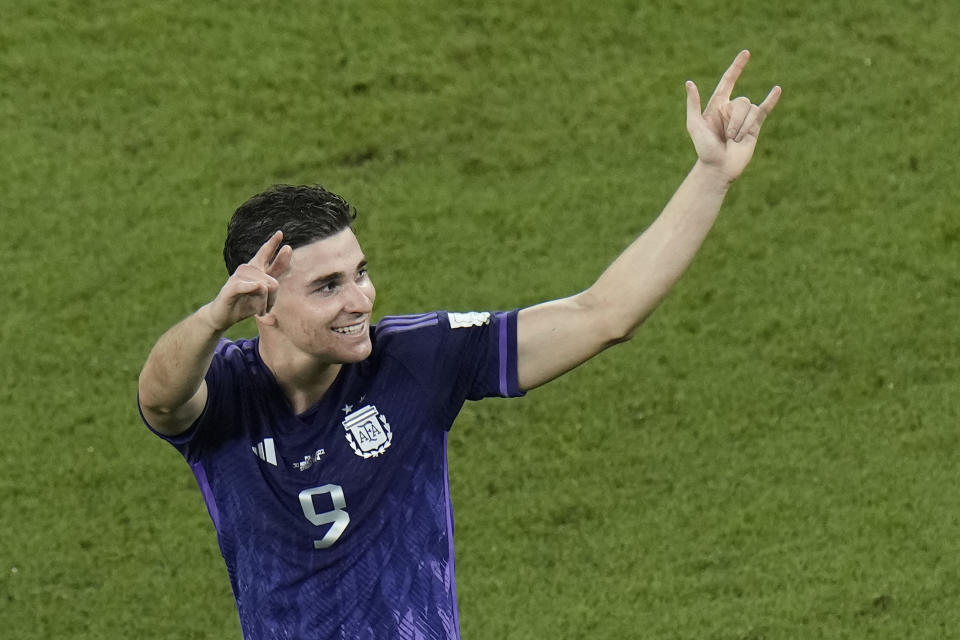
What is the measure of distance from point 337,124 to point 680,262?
12.6ft

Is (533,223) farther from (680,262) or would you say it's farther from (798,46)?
(680,262)

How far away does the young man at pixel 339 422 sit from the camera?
2818 millimetres

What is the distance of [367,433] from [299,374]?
18 cm

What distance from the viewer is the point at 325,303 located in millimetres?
2805

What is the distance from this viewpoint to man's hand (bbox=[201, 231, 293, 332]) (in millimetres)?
2469

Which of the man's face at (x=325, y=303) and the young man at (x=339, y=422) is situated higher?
the man's face at (x=325, y=303)

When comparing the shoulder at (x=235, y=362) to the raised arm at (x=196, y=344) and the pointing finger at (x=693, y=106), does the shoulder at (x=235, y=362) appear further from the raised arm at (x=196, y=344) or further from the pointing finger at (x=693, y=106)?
the pointing finger at (x=693, y=106)

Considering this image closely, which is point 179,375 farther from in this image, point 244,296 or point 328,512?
point 328,512

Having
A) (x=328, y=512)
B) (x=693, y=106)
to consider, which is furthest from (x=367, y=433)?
(x=693, y=106)

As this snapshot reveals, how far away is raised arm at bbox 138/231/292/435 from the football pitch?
233 centimetres

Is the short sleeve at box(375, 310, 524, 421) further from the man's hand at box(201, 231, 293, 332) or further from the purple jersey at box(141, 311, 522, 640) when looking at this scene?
the man's hand at box(201, 231, 293, 332)

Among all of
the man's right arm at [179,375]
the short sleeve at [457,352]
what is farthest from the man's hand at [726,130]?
the man's right arm at [179,375]

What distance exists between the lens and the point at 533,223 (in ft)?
19.9

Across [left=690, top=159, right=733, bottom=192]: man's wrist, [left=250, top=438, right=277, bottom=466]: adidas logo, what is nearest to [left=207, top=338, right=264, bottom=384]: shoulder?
[left=250, top=438, right=277, bottom=466]: adidas logo
